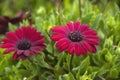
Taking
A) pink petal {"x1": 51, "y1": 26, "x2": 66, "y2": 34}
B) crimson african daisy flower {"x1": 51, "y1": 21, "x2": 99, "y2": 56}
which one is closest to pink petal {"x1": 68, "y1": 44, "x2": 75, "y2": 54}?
crimson african daisy flower {"x1": 51, "y1": 21, "x2": 99, "y2": 56}

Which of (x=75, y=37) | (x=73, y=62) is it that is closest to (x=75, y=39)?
(x=75, y=37)

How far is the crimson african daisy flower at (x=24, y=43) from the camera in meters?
1.46

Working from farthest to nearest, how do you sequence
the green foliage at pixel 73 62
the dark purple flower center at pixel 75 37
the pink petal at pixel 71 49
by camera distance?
1. the green foliage at pixel 73 62
2. the dark purple flower center at pixel 75 37
3. the pink petal at pixel 71 49

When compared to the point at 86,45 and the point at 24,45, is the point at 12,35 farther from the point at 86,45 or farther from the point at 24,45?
the point at 86,45

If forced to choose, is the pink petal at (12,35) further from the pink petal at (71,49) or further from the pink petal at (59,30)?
the pink petal at (71,49)

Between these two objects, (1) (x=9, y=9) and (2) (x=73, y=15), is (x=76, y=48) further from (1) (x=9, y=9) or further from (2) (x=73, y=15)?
(1) (x=9, y=9)

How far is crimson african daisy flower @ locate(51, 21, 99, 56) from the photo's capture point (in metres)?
1.43

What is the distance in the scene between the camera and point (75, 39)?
1.50 metres

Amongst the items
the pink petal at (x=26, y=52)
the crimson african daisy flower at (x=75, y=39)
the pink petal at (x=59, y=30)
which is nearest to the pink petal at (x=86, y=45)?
the crimson african daisy flower at (x=75, y=39)

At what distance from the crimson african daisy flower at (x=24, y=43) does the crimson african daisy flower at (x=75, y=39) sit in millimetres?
74

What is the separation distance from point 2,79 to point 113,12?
824 millimetres

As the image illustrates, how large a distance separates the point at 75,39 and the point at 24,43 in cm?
23

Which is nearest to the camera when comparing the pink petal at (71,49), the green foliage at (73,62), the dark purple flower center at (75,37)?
the pink petal at (71,49)

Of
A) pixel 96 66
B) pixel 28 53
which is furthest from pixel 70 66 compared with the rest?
pixel 28 53
